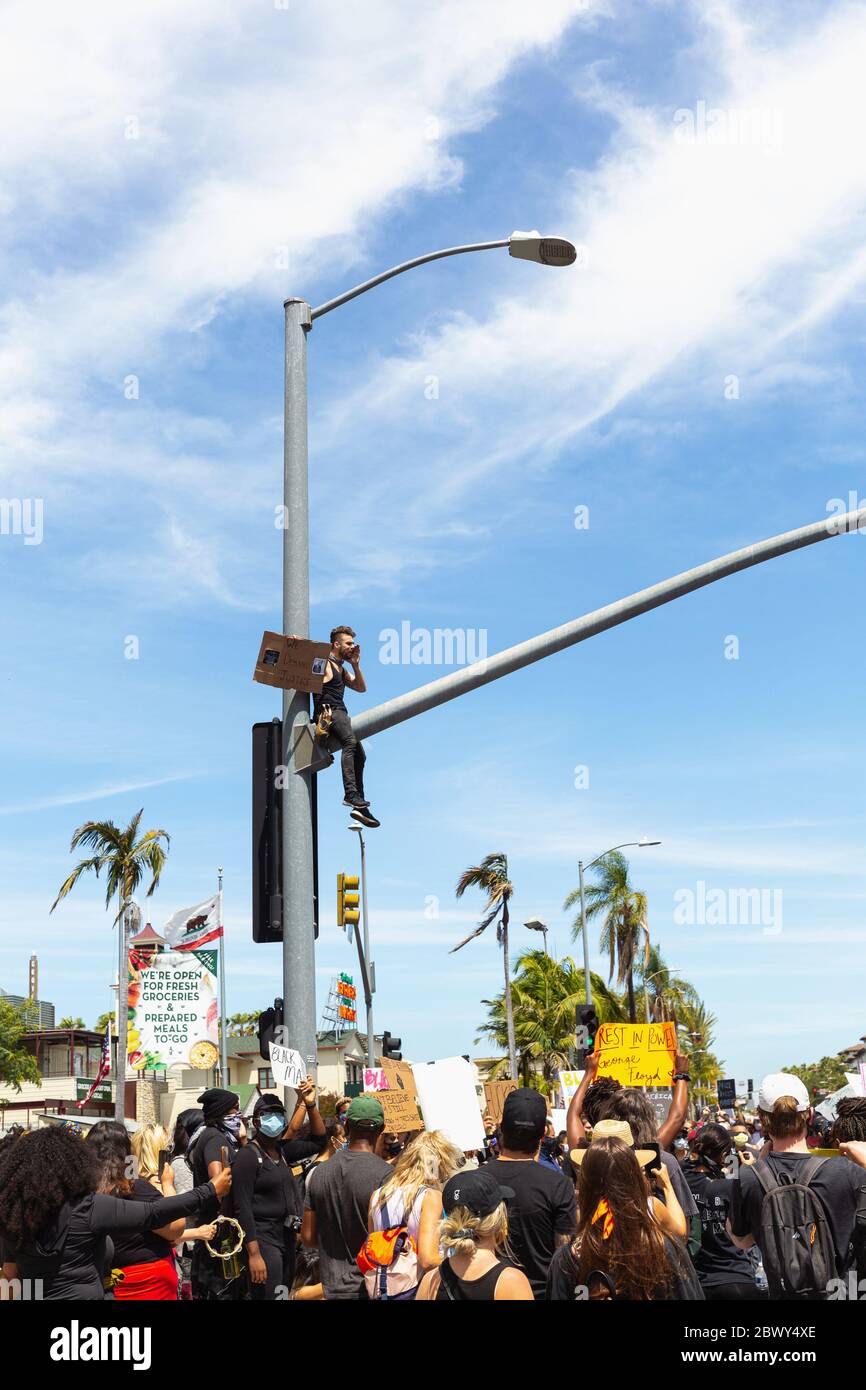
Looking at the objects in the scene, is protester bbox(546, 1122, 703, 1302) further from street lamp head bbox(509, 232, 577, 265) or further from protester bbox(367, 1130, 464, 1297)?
street lamp head bbox(509, 232, 577, 265)

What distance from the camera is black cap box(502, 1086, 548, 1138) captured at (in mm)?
6051

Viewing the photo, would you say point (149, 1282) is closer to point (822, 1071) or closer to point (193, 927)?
point (193, 927)

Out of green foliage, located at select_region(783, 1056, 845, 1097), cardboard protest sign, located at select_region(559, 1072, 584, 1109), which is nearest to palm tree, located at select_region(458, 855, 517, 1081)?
cardboard protest sign, located at select_region(559, 1072, 584, 1109)

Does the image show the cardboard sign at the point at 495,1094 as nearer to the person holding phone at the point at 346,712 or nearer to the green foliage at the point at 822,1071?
the person holding phone at the point at 346,712

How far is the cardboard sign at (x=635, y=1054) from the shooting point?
415 inches

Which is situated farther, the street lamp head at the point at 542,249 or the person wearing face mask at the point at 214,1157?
the street lamp head at the point at 542,249

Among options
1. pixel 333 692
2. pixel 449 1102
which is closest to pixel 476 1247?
pixel 333 692

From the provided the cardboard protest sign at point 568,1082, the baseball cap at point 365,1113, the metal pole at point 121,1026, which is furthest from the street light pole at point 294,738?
the metal pole at point 121,1026

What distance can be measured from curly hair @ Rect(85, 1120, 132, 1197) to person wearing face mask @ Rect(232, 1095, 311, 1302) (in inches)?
38.8

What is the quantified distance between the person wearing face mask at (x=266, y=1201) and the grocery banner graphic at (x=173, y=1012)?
23774 mm

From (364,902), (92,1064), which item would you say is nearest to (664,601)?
(364,902)

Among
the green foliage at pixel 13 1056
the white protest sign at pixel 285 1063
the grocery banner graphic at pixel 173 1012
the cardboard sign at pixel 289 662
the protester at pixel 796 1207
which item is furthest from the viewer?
the green foliage at pixel 13 1056

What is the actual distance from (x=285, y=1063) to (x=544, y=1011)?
5177 cm
